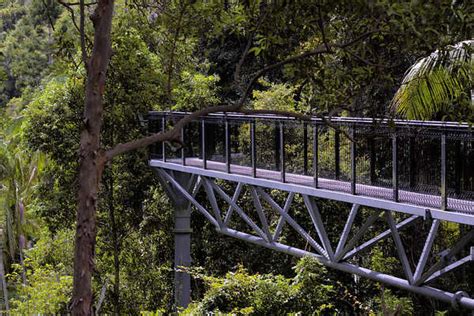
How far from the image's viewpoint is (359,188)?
33.3 feet

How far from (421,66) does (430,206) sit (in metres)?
2.40

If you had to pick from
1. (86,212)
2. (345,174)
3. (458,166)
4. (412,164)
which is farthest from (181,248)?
(86,212)

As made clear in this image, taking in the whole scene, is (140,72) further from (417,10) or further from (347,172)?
(417,10)

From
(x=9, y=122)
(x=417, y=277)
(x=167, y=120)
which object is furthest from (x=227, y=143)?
A: (x=9, y=122)

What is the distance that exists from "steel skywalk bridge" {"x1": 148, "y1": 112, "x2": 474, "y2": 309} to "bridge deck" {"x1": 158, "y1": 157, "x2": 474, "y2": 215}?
1 centimetres

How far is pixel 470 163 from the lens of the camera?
8.65 m

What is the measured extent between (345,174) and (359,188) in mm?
517

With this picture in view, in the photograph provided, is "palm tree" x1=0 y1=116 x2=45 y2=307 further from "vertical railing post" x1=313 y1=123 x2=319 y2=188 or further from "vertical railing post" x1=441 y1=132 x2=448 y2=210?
"vertical railing post" x1=441 y1=132 x2=448 y2=210

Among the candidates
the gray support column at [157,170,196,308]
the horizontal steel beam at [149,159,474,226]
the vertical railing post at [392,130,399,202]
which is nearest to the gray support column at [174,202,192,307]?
the gray support column at [157,170,196,308]

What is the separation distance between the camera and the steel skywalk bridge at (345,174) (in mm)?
8875

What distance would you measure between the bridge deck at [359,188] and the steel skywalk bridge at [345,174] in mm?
13

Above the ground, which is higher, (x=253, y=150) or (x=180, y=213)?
(x=253, y=150)

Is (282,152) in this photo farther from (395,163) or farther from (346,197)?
(395,163)

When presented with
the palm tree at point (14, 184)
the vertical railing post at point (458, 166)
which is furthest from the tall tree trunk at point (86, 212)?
the palm tree at point (14, 184)
